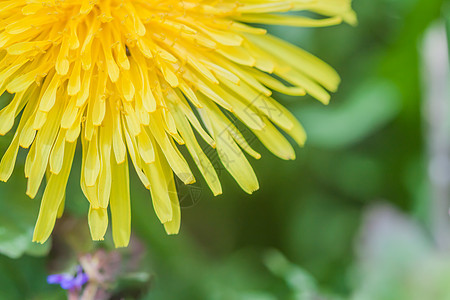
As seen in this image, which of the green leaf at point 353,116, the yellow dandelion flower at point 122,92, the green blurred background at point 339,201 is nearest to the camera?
the yellow dandelion flower at point 122,92

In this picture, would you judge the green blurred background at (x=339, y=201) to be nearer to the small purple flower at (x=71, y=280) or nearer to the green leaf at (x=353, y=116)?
the green leaf at (x=353, y=116)

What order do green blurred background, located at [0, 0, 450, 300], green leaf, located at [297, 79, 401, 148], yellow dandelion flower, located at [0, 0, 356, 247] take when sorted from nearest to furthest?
yellow dandelion flower, located at [0, 0, 356, 247]
green blurred background, located at [0, 0, 450, 300]
green leaf, located at [297, 79, 401, 148]

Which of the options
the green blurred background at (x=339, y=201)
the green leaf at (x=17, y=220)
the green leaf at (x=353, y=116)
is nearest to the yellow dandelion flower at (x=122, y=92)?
the green leaf at (x=17, y=220)

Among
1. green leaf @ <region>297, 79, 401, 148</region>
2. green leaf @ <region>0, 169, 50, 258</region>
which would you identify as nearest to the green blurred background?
green leaf @ <region>297, 79, 401, 148</region>

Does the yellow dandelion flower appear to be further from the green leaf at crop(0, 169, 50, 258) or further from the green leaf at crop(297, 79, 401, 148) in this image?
the green leaf at crop(297, 79, 401, 148)

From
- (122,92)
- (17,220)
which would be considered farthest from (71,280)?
(122,92)

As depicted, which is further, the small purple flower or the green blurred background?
the green blurred background

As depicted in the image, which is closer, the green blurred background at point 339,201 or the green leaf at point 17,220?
the green leaf at point 17,220

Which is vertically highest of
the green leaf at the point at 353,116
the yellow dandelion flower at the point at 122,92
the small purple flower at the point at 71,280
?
the green leaf at the point at 353,116

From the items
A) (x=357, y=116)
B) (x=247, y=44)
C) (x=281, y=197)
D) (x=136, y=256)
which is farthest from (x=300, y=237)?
(x=247, y=44)
